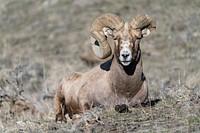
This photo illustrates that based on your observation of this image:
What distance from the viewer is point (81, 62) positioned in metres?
24.1

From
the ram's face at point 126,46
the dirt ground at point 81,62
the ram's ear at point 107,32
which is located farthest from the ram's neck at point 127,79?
the ram's ear at point 107,32

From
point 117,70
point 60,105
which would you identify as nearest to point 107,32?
point 117,70

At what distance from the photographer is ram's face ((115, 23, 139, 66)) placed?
10898mm

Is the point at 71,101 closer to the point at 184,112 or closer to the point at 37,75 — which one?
the point at 184,112

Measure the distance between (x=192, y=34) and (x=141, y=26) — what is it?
13.4 m

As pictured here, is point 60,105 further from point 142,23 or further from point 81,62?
point 81,62

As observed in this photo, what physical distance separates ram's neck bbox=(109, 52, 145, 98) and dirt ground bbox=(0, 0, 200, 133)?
0.43m

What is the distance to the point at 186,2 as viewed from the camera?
28938mm

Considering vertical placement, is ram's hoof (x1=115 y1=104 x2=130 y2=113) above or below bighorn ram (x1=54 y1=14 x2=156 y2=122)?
below

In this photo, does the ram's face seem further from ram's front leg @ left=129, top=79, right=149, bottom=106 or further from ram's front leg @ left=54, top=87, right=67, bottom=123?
ram's front leg @ left=54, top=87, right=67, bottom=123

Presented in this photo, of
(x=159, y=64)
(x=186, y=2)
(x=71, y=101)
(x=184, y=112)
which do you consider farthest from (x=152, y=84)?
(x=186, y=2)

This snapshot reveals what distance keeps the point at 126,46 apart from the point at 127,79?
0.67m

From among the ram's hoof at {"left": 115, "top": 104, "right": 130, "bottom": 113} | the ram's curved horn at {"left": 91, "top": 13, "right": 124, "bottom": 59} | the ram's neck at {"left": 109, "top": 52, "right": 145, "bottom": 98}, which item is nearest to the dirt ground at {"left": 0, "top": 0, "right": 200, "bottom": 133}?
the ram's hoof at {"left": 115, "top": 104, "right": 130, "bottom": 113}

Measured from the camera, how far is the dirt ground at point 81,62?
9898 mm
